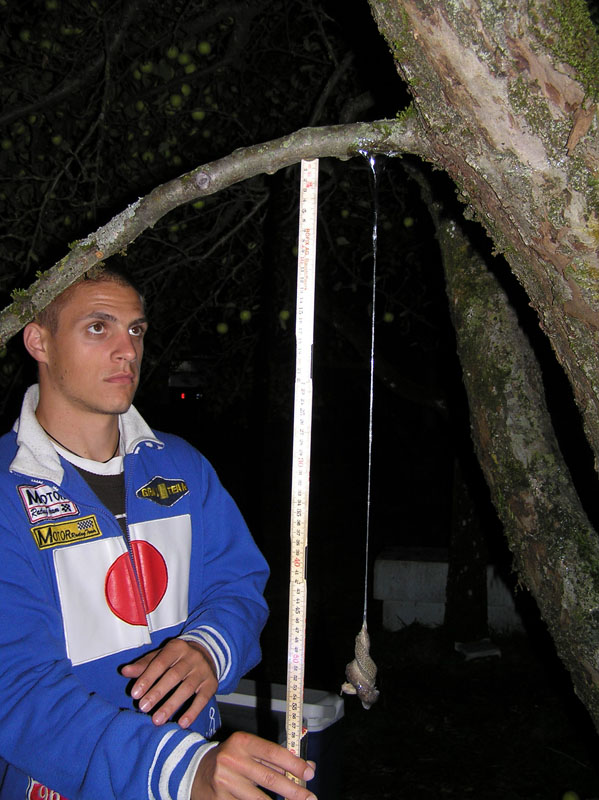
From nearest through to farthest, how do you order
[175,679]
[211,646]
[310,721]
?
[175,679], [211,646], [310,721]

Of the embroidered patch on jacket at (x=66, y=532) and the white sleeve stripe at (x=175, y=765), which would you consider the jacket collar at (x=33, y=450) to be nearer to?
the embroidered patch on jacket at (x=66, y=532)

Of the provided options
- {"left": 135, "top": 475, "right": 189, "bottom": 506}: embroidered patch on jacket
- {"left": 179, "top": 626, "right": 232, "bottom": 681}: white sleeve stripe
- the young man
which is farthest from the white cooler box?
{"left": 135, "top": 475, "right": 189, "bottom": 506}: embroidered patch on jacket

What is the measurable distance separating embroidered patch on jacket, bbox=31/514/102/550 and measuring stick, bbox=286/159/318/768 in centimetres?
70

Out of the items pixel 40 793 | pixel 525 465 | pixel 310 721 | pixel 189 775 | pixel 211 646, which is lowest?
pixel 310 721

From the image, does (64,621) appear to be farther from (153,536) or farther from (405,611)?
(405,611)

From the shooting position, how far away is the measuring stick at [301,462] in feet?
6.02

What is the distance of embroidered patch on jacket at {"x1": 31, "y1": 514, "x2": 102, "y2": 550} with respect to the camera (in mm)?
2066

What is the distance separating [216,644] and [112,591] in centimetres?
37

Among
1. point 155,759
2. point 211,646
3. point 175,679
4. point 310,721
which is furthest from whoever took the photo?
point 310,721

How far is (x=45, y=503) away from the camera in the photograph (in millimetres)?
2123

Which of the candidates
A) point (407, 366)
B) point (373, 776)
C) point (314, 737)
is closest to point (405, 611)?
point (373, 776)

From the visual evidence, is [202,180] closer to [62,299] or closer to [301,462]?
[301,462]

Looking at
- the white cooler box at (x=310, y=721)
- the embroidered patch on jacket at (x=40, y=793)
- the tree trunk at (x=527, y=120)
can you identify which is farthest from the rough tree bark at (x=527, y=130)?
the white cooler box at (x=310, y=721)

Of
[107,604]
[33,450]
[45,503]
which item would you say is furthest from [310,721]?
[33,450]
